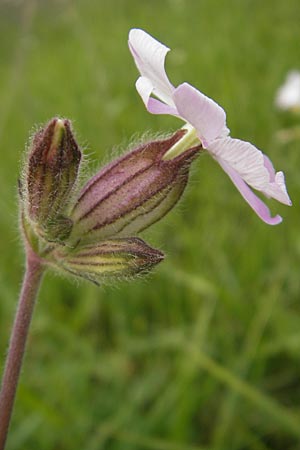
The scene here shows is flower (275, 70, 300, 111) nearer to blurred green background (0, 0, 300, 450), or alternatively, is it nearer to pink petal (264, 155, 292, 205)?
blurred green background (0, 0, 300, 450)

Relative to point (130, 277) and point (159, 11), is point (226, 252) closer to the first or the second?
point (130, 277)

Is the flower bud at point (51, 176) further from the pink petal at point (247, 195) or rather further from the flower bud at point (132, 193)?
the pink petal at point (247, 195)

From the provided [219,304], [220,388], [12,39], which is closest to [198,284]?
[219,304]

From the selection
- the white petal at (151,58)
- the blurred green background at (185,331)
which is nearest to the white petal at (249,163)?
the white petal at (151,58)

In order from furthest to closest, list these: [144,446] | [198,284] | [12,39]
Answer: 1. [12,39]
2. [198,284]
3. [144,446]

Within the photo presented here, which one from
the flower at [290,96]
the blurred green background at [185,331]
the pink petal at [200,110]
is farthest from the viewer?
the flower at [290,96]

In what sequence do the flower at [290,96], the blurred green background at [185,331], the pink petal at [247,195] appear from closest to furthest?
the pink petal at [247,195] → the blurred green background at [185,331] → the flower at [290,96]

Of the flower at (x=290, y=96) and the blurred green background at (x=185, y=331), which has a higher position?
the flower at (x=290, y=96)

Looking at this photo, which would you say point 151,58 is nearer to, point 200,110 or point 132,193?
point 200,110
